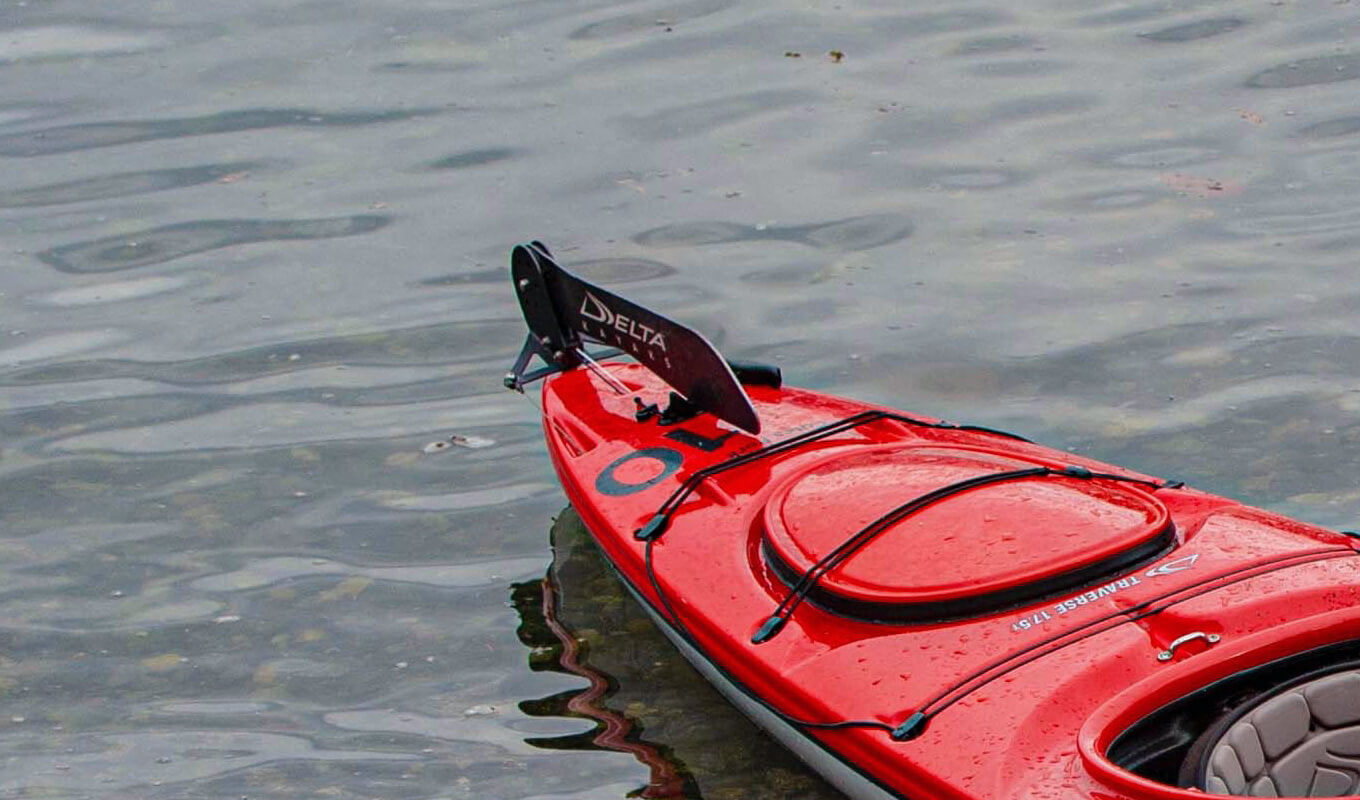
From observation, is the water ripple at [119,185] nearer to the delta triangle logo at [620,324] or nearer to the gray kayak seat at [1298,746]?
the delta triangle logo at [620,324]

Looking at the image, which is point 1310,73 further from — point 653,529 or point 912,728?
point 912,728

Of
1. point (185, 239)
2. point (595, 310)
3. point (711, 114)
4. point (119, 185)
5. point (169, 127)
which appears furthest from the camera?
point (169, 127)

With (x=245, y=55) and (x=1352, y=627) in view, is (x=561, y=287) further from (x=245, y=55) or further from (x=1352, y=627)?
(x=245, y=55)

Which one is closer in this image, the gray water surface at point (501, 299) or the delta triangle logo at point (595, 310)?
the gray water surface at point (501, 299)

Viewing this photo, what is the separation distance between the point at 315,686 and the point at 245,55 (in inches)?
233

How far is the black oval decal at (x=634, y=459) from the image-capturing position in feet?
17.9

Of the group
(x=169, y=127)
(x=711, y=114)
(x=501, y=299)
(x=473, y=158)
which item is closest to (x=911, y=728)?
(x=501, y=299)

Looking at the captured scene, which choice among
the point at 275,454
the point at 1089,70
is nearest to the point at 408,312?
the point at 275,454

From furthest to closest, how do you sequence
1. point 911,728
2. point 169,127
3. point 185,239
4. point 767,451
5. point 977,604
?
1. point 169,127
2. point 185,239
3. point 767,451
4. point 977,604
5. point 911,728

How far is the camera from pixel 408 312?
775 cm

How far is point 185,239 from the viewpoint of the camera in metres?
8.54

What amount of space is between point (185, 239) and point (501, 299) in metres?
1.81

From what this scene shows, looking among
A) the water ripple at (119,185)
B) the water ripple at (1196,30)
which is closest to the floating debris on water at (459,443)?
the water ripple at (119,185)

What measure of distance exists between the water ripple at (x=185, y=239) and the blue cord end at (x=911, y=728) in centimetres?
510
